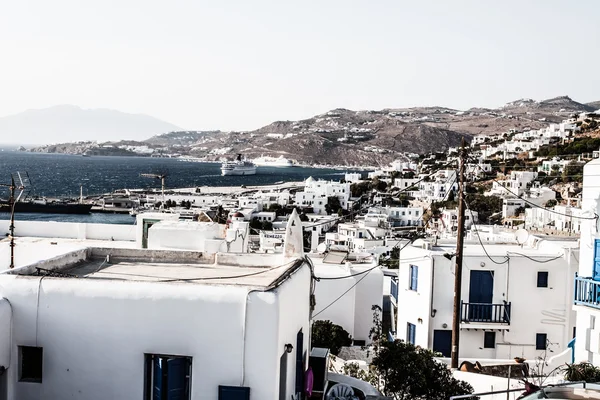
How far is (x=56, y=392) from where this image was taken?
294 inches

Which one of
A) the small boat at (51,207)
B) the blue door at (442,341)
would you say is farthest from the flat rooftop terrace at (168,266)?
the small boat at (51,207)

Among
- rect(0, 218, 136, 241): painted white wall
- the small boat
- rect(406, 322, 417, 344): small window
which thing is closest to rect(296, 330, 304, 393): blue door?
rect(406, 322, 417, 344): small window

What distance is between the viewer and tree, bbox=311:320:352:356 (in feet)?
53.6

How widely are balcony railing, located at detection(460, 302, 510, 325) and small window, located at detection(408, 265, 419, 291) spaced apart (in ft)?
4.21

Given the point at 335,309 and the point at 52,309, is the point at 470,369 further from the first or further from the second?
the point at 52,309

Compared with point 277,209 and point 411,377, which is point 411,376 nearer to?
point 411,377

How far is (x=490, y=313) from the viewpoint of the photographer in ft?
54.9

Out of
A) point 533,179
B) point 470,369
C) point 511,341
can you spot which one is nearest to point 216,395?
point 470,369

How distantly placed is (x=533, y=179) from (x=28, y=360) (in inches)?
3336

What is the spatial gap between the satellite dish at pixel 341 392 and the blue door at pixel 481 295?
7.50 m

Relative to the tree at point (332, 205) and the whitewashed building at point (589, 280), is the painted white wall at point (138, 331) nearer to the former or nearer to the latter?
the whitewashed building at point (589, 280)

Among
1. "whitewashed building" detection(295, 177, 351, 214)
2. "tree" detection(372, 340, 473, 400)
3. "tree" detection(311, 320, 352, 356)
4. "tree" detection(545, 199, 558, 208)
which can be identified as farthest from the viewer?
"whitewashed building" detection(295, 177, 351, 214)

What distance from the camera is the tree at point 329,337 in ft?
53.6

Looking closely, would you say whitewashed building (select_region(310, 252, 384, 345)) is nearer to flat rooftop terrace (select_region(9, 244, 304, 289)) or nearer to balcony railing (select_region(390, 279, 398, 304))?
balcony railing (select_region(390, 279, 398, 304))
